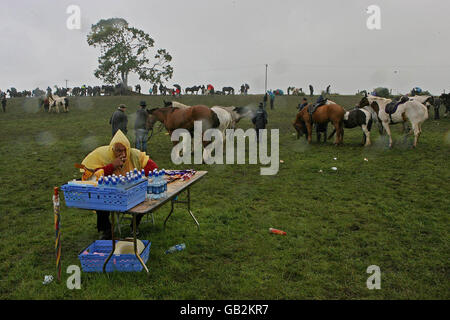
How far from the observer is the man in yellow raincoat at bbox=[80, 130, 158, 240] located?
4.57 m

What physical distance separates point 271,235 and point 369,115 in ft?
33.2

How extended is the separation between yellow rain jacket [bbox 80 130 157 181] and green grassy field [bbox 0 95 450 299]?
52.0 inches

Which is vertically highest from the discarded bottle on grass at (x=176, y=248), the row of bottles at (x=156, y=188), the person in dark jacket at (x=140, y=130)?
the person in dark jacket at (x=140, y=130)

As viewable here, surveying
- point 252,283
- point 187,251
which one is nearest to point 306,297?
point 252,283

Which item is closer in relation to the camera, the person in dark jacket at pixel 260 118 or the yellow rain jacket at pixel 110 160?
the yellow rain jacket at pixel 110 160

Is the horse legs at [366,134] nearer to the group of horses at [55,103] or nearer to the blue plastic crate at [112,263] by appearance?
the blue plastic crate at [112,263]

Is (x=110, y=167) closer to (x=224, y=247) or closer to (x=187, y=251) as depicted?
(x=187, y=251)

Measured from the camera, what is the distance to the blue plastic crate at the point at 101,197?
11.8 ft

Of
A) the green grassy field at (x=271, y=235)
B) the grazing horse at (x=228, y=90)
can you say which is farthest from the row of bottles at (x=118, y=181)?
the grazing horse at (x=228, y=90)

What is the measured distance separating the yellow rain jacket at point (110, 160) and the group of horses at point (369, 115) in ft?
35.3

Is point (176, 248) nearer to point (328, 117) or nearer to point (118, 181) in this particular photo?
point (118, 181)

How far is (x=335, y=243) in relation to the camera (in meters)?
5.08

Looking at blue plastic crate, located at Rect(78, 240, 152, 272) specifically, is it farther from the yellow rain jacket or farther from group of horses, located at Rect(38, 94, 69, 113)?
group of horses, located at Rect(38, 94, 69, 113)

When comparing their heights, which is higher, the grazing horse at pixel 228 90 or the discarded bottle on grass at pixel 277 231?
the grazing horse at pixel 228 90
